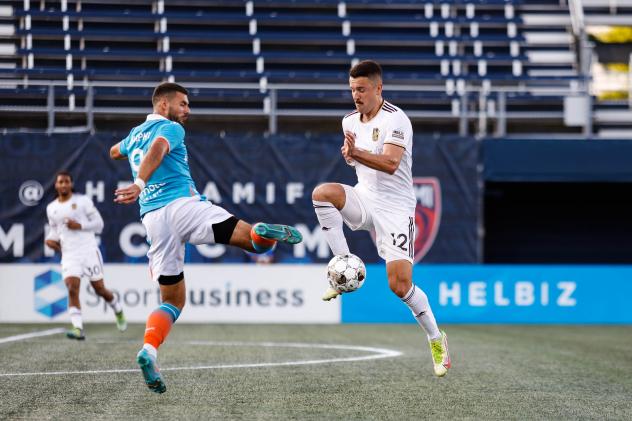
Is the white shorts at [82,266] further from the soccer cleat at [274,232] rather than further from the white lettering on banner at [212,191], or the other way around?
the soccer cleat at [274,232]

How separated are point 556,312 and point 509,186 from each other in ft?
12.1

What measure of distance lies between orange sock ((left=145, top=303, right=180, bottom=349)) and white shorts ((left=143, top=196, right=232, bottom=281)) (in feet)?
0.71

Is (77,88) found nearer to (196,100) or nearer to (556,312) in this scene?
(196,100)

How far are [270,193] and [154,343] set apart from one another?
10.7 metres

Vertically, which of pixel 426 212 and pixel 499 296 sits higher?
pixel 426 212

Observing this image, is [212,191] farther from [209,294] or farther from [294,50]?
[294,50]

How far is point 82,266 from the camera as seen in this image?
1217 cm

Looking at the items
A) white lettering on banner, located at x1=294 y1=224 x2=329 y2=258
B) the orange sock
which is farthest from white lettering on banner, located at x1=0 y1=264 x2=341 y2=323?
the orange sock

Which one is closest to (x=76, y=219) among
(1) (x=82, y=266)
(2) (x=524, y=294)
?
(1) (x=82, y=266)

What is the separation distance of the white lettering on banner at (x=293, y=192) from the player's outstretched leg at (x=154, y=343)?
10295 millimetres

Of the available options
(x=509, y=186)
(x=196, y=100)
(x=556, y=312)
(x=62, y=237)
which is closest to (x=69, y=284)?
(x=62, y=237)

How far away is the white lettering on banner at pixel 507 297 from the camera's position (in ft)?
52.6

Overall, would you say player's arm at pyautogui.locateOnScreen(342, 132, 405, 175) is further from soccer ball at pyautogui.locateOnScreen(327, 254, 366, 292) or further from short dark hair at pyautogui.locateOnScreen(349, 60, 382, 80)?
soccer ball at pyautogui.locateOnScreen(327, 254, 366, 292)

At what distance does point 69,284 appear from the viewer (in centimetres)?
1223
